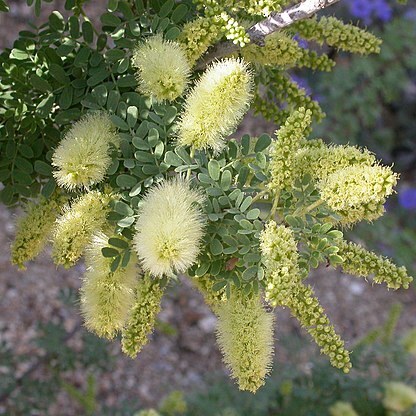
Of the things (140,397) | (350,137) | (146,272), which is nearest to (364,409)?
(140,397)

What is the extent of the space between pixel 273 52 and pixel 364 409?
1033mm

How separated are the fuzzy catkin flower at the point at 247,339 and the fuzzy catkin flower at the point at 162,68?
26cm

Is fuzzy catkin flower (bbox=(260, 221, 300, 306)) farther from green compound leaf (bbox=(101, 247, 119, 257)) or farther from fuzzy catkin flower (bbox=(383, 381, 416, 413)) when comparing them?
fuzzy catkin flower (bbox=(383, 381, 416, 413))

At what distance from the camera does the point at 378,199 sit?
80 cm

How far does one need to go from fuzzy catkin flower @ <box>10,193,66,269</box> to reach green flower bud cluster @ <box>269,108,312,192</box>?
0.32 m

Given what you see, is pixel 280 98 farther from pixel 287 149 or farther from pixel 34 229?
pixel 34 229

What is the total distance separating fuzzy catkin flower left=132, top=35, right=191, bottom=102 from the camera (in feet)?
2.95

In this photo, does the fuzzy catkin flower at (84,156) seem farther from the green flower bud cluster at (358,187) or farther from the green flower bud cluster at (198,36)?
the green flower bud cluster at (358,187)

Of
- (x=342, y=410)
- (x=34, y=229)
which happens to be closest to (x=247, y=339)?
(x=34, y=229)

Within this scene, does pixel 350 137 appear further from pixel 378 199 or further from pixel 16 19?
pixel 378 199

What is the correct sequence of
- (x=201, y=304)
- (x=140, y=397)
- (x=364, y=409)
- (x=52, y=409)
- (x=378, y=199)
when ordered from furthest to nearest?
(x=201, y=304)
(x=140, y=397)
(x=52, y=409)
(x=364, y=409)
(x=378, y=199)

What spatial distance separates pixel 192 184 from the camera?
90cm

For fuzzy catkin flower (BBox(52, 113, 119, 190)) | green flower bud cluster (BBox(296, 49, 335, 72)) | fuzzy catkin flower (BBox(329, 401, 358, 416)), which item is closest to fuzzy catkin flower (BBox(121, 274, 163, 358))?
fuzzy catkin flower (BBox(52, 113, 119, 190))

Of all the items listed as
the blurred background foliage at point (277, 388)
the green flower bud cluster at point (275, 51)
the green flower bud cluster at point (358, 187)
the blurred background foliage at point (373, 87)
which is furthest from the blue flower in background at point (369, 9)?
the green flower bud cluster at point (358, 187)
